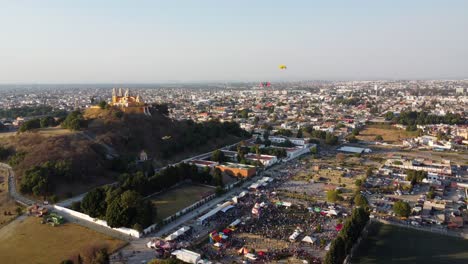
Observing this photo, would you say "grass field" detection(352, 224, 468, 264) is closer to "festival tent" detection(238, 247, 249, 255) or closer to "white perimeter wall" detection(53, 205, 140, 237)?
"festival tent" detection(238, 247, 249, 255)

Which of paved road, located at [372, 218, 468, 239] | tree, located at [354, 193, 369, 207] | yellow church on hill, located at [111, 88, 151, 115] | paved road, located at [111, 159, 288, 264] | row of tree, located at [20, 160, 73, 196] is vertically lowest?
paved road, located at [372, 218, 468, 239]

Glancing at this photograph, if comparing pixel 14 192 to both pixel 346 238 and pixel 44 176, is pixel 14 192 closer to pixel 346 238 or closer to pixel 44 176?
pixel 44 176

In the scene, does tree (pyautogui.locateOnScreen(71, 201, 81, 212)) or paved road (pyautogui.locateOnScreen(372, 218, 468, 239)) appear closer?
paved road (pyautogui.locateOnScreen(372, 218, 468, 239))

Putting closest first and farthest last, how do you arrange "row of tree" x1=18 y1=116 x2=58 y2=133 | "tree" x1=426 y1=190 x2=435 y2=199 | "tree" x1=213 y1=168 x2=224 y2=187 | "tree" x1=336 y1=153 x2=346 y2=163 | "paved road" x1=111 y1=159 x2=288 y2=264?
"paved road" x1=111 y1=159 x2=288 y2=264, "tree" x1=426 y1=190 x2=435 y2=199, "tree" x1=213 y1=168 x2=224 y2=187, "row of tree" x1=18 y1=116 x2=58 y2=133, "tree" x1=336 y1=153 x2=346 y2=163

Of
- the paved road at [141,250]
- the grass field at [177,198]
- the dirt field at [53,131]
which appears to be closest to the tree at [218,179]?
the grass field at [177,198]

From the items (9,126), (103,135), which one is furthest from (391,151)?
(9,126)

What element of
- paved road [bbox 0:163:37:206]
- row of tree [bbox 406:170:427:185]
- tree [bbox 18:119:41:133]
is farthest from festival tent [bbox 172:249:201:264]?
tree [bbox 18:119:41:133]

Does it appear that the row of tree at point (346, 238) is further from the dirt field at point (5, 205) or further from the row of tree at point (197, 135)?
the row of tree at point (197, 135)
